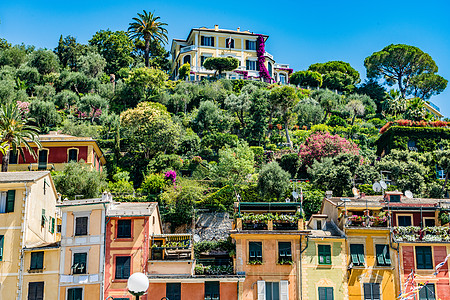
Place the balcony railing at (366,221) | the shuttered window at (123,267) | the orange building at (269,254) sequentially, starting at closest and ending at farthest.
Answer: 1. the shuttered window at (123,267)
2. the orange building at (269,254)
3. the balcony railing at (366,221)

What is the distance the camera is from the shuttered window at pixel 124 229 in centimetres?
3841

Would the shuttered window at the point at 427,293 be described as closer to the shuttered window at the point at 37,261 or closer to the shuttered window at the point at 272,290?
the shuttered window at the point at 272,290

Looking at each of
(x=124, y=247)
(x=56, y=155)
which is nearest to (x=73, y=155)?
(x=56, y=155)

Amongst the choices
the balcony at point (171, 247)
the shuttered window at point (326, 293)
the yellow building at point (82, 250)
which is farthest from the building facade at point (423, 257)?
the yellow building at point (82, 250)

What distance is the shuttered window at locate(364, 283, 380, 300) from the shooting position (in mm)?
38469

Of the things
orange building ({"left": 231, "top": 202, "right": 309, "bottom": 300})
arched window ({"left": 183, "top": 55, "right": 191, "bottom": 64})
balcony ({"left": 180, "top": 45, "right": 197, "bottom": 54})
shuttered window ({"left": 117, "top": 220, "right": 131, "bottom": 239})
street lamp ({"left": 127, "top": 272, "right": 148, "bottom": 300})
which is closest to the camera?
street lamp ({"left": 127, "top": 272, "right": 148, "bottom": 300})

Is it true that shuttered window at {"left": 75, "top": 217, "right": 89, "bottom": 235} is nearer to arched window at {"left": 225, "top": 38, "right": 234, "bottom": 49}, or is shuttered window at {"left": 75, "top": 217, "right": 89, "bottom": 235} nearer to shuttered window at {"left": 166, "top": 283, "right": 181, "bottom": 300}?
shuttered window at {"left": 166, "top": 283, "right": 181, "bottom": 300}

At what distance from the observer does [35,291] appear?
37281mm

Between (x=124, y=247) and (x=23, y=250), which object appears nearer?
(x=23, y=250)

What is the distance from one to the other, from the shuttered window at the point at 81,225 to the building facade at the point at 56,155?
2143 cm

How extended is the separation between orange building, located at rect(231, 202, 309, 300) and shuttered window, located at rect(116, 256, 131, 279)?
7.24m

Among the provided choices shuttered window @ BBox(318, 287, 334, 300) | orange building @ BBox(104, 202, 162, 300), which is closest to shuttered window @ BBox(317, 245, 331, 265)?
shuttered window @ BBox(318, 287, 334, 300)

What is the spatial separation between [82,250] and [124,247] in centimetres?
279

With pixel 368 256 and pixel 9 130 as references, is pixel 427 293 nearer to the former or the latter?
pixel 368 256
